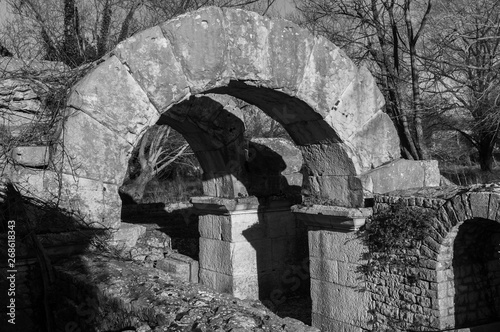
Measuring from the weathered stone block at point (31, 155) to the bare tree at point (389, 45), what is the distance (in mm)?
5556

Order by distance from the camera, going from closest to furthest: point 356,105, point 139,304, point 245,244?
point 139,304 → point 356,105 → point 245,244

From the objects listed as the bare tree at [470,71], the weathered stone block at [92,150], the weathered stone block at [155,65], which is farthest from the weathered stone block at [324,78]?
the bare tree at [470,71]

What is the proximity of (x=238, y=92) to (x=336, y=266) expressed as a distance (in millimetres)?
2065

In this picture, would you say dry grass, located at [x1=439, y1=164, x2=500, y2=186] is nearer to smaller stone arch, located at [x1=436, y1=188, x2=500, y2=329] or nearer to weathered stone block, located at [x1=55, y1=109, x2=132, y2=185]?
smaller stone arch, located at [x1=436, y1=188, x2=500, y2=329]

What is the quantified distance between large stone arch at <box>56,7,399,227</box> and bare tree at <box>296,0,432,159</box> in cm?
275

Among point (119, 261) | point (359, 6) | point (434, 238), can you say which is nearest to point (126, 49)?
point (119, 261)

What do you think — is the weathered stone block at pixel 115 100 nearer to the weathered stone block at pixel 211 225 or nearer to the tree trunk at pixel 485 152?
the weathered stone block at pixel 211 225

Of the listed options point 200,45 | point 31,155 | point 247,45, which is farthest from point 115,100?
point 247,45

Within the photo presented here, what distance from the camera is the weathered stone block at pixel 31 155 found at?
173 inches

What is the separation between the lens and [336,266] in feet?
20.2

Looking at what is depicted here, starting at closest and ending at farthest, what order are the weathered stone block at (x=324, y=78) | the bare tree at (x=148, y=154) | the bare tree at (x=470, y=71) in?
the weathered stone block at (x=324, y=78), the bare tree at (x=470, y=71), the bare tree at (x=148, y=154)

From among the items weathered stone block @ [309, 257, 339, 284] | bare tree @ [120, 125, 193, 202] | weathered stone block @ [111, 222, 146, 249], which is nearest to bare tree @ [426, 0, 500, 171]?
weathered stone block @ [309, 257, 339, 284]

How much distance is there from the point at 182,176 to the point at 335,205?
1401cm

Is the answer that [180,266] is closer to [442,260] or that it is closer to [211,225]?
[211,225]
